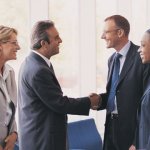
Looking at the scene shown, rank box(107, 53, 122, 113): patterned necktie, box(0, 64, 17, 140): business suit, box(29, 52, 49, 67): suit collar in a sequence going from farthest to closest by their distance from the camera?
box(107, 53, 122, 113): patterned necktie < box(29, 52, 49, 67): suit collar < box(0, 64, 17, 140): business suit

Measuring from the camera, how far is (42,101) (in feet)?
8.28

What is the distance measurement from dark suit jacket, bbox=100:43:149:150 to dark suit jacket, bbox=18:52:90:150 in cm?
47

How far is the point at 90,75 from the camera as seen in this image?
13.5ft

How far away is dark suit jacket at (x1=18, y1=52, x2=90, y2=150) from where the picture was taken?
2.50 metres

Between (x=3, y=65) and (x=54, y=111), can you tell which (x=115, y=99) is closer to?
(x=54, y=111)

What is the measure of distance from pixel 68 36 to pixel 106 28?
1.03m

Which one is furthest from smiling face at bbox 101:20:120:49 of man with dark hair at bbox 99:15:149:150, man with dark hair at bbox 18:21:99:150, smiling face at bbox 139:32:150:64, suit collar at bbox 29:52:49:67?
suit collar at bbox 29:52:49:67

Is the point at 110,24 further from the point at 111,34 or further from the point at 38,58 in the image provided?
the point at 38,58

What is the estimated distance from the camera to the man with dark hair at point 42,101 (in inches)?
98.7

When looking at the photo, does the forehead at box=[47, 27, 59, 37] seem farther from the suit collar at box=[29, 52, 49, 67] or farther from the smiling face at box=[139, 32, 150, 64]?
the smiling face at box=[139, 32, 150, 64]

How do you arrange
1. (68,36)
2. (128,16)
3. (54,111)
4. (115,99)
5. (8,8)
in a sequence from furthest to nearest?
(128,16), (68,36), (8,8), (115,99), (54,111)

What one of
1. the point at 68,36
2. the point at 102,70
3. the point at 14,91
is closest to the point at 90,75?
the point at 102,70

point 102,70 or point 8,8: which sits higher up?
point 8,8

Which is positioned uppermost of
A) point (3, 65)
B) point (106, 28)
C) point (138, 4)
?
point (138, 4)
